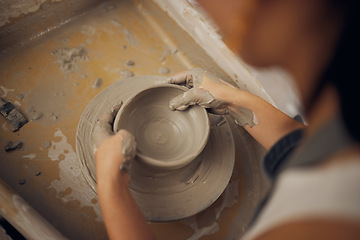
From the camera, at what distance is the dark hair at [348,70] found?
0.44 metres

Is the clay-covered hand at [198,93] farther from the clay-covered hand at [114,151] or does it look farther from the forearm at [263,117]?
the clay-covered hand at [114,151]

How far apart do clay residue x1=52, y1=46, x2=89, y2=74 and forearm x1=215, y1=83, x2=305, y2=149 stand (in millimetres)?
989

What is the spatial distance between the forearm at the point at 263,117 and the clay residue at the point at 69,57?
989 millimetres

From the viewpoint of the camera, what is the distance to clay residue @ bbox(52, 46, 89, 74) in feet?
5.76

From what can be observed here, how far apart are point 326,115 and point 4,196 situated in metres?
1.31

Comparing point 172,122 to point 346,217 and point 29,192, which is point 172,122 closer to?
point 29,192

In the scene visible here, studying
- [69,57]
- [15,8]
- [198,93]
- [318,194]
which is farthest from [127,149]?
[15,8]

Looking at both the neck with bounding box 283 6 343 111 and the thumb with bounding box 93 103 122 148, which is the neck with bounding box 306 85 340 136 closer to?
the neck with bounding box 283 6 343 111

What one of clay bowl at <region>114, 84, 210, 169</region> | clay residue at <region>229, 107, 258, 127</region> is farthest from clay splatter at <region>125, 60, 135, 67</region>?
clay residue at <region>229, 107, 258, 127</region>

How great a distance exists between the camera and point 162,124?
56.4 inches

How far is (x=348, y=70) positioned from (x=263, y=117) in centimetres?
85

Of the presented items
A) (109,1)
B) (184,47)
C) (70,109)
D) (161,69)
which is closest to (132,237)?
(70,109)

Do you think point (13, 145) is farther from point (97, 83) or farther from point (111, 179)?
point (111, 179)

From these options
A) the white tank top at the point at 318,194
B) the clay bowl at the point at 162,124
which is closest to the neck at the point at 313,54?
the white tank top at the point at 318,194
